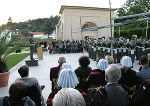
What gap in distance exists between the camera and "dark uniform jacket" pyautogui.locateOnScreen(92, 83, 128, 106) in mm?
2457

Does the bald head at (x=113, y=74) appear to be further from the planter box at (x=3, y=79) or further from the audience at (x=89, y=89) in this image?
the planter box at (x=3, y=79)

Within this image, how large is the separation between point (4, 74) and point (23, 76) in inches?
177

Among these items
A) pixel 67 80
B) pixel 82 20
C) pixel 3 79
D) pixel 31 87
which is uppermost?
pixel 82 20

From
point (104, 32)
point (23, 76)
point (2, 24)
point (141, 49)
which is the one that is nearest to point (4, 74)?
point (2, 24)

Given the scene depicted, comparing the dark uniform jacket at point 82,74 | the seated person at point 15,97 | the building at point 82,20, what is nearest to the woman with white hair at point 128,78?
the dark uniform jacket at point 82,74

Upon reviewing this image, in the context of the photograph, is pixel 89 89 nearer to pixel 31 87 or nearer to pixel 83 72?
pixel 83 72

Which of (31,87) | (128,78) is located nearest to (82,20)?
(128,78)

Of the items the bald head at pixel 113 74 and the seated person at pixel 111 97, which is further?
the bald head at pixel 113 74

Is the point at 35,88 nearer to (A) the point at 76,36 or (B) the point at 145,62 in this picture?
(B) the point at 145,62

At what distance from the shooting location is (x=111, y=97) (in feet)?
8.07

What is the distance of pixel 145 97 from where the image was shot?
2520mm

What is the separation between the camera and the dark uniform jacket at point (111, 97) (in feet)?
8.06

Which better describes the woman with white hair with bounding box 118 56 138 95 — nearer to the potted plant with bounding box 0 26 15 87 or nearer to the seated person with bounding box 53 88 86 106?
the seated person with bounding box 53 88 86 106

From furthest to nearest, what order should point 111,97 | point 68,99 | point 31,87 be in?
point 31,87
point 111,97
point 68,99
